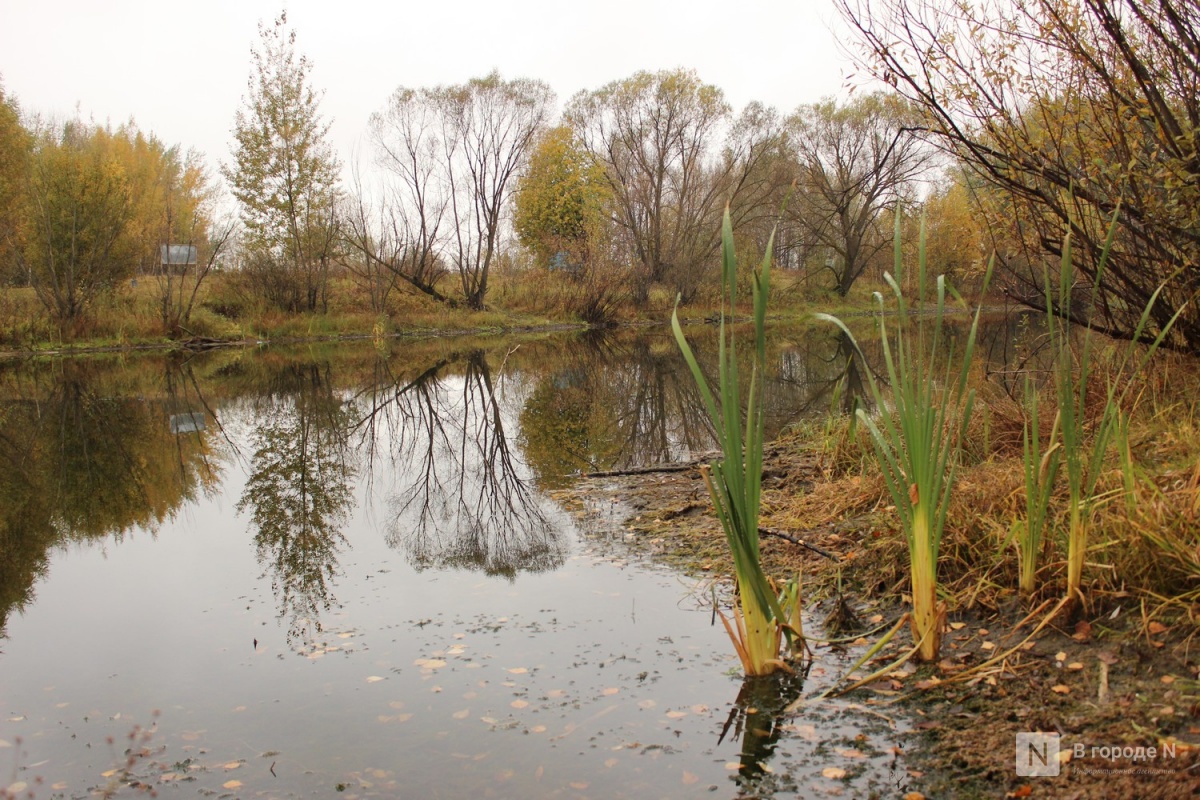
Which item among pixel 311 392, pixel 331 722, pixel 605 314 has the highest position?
pixel 605 314

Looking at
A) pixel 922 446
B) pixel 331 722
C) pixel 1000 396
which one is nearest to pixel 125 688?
pixel 331 722

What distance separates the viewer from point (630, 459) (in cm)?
765

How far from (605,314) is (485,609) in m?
29.3

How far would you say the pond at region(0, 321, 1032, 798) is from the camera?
2678mm

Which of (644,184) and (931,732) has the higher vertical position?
(644,184)

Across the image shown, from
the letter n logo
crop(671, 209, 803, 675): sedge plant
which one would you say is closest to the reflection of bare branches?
crop(671, 209, 803, 675): sedge plant

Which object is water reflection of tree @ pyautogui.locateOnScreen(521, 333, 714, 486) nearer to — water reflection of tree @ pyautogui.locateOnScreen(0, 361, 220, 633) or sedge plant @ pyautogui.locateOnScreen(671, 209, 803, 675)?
water reflection of tree @ pyautogui.locateOnScreen(0, 361, 220, 633)

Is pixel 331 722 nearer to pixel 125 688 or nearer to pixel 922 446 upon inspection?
pixel 125 688

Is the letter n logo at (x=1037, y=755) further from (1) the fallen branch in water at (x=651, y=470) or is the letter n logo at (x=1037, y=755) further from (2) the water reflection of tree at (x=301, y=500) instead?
(1) the fallen branch in water at (x=651, y=470)

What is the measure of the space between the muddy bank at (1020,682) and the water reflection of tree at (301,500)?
84.7 inches

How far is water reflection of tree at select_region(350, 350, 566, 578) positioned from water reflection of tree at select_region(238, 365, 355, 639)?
1.44 ft

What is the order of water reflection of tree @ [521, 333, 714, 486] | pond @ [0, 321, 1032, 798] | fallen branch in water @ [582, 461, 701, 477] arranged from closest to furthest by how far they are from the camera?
pond @ [0, 321, 1032, 798] → fallen branch in water @ [582, 461, 701, 477] → water reflection of tree @ [521, 333, 714, 486]

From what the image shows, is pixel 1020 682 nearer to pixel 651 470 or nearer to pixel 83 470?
pixel 651 470

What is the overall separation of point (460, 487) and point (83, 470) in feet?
12.6
